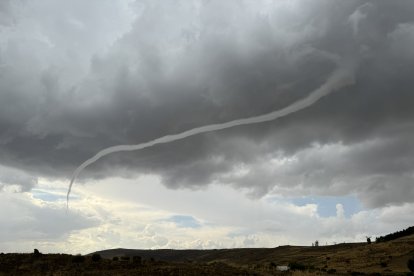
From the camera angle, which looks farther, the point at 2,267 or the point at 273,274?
the point at 2,267

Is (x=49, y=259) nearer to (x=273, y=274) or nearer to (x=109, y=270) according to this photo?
(x=109, y=270)

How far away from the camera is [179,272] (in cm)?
5394

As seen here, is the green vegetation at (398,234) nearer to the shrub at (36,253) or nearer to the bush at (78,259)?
the bush at (78,259)

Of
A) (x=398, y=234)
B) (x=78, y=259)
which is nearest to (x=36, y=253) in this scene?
(x=78, y=259)

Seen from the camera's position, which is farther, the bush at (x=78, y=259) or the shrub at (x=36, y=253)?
the shrub at (x=36, y=253)

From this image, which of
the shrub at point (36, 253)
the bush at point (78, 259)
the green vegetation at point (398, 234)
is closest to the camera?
the bush at point (78, 259)

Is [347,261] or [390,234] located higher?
[390,234]

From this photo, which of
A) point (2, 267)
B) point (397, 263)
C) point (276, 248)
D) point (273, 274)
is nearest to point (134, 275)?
point (273, 274)

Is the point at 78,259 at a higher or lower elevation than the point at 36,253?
lower

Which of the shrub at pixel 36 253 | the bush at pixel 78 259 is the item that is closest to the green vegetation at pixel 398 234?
the bush at pixel 78 259

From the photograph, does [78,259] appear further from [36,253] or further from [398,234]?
[398,234]

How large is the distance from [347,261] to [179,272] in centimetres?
4460

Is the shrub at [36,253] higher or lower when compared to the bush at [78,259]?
higher

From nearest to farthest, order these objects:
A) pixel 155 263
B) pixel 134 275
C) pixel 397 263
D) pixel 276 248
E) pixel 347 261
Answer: pixel 134 275
pixel 155 263
pixel 397 263
pixel 347 261
pixel 276 248
